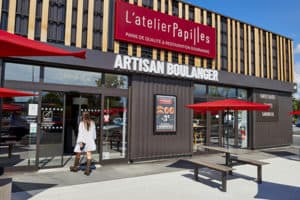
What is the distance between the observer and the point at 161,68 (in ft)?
27.0

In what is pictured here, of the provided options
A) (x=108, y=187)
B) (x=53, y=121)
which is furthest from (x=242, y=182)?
(x=53, y=121)

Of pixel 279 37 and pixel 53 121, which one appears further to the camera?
pixel 279 37

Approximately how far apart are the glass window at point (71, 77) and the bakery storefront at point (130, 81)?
3 cm

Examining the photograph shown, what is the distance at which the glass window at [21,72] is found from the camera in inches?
244

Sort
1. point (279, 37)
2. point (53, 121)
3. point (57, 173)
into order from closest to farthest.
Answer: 1. point (57, 173)
2. point (53, 121)
3. point (279, 37)

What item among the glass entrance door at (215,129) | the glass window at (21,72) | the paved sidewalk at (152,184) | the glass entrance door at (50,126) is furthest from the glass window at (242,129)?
the glass window at (21,72)

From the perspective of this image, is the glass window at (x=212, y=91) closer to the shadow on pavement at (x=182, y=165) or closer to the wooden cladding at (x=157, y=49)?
the wooden cladding at (x=157, y=49)

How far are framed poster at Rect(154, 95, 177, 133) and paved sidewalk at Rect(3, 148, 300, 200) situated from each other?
1.55 metres

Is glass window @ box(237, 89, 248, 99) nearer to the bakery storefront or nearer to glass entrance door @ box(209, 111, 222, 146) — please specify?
the bakery storefront

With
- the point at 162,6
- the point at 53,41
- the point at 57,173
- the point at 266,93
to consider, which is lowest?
the point at 57,173

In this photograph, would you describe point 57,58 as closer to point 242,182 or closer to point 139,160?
point 139,160

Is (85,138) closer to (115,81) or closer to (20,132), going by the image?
(20,132)

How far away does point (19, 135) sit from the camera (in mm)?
6461

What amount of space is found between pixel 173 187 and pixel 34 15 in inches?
216
